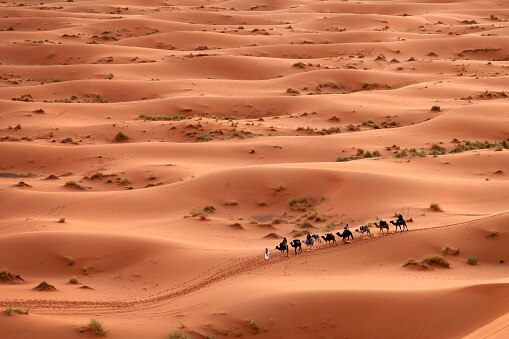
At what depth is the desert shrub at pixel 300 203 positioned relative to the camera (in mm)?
19469

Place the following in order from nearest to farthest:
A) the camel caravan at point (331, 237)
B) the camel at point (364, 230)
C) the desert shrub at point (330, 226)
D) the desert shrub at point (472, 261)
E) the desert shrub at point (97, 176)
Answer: the desert shrub at point (472, 261) < the camel caravan at point (331, 237) < the camel at point (364, 230) < the desert shrub at point (330, 226) < the desert shrub at point (97, 176)

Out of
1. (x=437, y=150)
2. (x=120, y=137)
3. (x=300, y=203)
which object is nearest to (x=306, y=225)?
(x=300, y=203)

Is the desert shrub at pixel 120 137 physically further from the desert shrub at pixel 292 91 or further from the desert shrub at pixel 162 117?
the desert shrub at pixel 292 91

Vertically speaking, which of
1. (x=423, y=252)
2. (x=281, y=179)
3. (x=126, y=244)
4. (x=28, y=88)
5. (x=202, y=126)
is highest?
(x=28, y=88)

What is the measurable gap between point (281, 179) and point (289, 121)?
10.2 meters

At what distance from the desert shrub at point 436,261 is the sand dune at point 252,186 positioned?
→ 0.12 feet

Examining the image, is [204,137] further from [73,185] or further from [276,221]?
[276,221]

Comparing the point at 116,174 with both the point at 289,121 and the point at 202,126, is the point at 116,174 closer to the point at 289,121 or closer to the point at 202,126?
the point at 202,126

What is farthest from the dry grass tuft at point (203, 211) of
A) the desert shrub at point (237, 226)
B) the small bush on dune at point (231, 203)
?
the desert shrub at point (237, 226)

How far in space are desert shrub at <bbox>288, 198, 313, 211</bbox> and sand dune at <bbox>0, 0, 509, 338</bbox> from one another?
78 millimetres

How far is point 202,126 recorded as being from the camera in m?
29.2

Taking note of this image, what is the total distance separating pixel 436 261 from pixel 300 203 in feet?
19.6

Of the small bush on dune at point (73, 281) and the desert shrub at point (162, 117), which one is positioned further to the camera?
the desert shrub at point (162, 117)

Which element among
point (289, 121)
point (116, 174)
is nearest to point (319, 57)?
point (289, 121)
